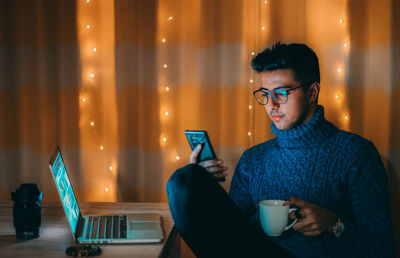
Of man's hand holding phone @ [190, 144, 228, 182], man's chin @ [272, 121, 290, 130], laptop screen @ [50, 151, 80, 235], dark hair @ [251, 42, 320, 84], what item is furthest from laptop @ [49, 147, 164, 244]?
dark hair @ [251, 42, 320, 84]

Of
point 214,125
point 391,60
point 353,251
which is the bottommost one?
point 353,251

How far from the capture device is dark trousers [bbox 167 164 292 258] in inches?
38.6

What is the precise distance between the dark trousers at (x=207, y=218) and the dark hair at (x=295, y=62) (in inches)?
19.4

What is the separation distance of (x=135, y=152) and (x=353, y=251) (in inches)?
40.8

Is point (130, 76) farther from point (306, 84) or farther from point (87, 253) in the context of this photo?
point (87, 253)

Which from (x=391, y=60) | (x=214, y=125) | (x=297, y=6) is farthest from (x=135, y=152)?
(x=391, y=60)

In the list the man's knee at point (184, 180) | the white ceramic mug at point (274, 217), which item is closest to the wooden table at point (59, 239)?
the man's knee at point (184, 180)

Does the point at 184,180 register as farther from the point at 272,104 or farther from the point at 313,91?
the point at 313,91

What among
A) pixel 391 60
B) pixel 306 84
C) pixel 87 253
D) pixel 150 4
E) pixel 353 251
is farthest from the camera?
pixel 150 4

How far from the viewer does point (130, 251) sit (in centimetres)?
99

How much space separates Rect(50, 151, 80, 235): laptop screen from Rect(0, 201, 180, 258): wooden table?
6cm

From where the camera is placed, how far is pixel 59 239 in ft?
3.53

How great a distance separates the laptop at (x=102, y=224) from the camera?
1.03 m

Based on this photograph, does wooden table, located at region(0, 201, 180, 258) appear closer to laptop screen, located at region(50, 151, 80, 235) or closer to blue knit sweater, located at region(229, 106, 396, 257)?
laptop screen, located at region(50, 151, 80, 235)
